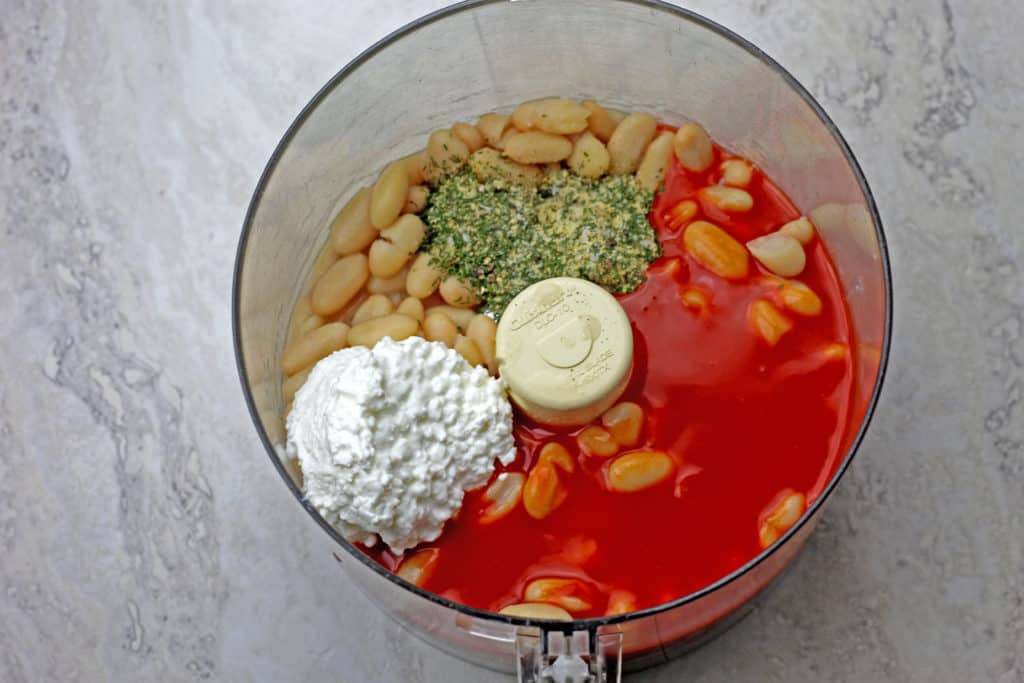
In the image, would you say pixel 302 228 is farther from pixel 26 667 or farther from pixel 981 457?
pixel 981 457

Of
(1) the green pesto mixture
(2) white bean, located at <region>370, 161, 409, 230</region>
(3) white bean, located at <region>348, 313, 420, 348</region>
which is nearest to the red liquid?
(1) the green pesto mixture

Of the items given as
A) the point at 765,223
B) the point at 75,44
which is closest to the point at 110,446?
the point at 75,44

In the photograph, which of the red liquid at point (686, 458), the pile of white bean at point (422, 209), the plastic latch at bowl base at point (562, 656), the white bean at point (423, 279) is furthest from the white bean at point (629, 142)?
the plastic latch at bowl base at point (562, 656)

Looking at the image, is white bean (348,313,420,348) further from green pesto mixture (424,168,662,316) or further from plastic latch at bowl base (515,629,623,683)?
plastic latch at bowl base (515,629,623,683)

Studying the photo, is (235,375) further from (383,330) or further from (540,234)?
(540,234)

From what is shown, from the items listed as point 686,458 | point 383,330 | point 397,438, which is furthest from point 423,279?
point 686,458
